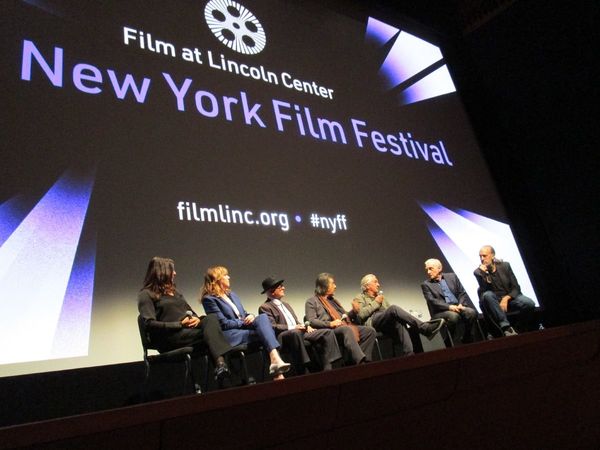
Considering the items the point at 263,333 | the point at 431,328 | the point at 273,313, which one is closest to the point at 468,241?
the point at 431,328

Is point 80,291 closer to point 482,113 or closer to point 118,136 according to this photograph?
point 118,136

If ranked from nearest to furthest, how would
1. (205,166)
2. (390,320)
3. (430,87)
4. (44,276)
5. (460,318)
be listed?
(44,276), (205,166), (390,320), (460,318), (430,87)

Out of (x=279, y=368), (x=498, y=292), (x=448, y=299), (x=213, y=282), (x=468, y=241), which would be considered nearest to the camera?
(x=279, y=368)

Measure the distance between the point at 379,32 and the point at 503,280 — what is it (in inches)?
112

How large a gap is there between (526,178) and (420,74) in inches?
73.7

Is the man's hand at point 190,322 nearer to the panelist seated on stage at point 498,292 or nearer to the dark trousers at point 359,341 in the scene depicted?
the dark trousers at point 359,341

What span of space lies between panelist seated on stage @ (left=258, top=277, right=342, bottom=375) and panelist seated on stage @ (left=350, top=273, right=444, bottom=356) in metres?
0.47

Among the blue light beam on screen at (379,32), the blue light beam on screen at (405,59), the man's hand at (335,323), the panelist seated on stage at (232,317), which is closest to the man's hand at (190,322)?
the panelist seated on stage at (232,317)

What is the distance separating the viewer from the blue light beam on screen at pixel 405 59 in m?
4.78

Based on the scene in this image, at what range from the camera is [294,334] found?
117 inches

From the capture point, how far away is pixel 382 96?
4.62 meters

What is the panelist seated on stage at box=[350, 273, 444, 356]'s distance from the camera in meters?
3.40

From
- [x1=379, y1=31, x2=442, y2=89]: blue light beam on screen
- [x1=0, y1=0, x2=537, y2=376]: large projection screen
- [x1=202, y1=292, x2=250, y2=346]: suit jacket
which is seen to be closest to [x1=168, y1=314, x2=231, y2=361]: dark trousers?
[x1=202, y1=292, x2=250, y2=346]: suit jacket

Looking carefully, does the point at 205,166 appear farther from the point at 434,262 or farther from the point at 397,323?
the point at 434,262
